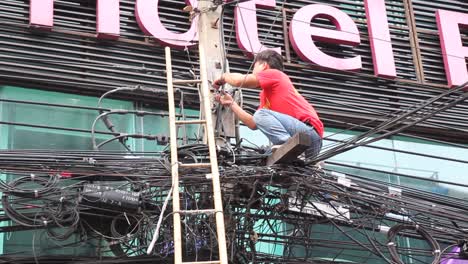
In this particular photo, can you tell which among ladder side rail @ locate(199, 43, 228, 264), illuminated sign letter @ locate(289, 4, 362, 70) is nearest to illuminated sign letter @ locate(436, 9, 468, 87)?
illuminated sign letter @ locate(289, 4, 362, 70)

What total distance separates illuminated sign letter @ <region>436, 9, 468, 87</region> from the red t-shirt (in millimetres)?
5073

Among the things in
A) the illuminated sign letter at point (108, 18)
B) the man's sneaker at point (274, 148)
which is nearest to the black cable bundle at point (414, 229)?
the man's sneaker at point (274, 148)

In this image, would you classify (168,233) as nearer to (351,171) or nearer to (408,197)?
(408,197)

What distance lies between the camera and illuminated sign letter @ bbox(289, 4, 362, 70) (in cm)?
1375

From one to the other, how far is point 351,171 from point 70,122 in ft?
12.7

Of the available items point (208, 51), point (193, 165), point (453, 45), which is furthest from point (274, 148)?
point (453, 45)

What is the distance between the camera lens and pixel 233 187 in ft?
31.4

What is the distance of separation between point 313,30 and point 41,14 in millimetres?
3957

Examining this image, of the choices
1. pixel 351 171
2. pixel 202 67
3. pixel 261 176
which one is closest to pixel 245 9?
pixel 351 171

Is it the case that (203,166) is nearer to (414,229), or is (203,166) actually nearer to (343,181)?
(343,181)

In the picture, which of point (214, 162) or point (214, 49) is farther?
point (214, 49)

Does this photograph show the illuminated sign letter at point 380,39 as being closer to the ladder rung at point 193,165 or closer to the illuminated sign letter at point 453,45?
the illuminated sign letter at point 453,45

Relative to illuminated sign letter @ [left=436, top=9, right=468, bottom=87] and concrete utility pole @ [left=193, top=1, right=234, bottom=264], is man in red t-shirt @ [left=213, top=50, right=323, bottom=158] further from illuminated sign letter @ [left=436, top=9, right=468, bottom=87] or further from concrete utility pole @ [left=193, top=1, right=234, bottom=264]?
illuminated sign letter @ [left=436, top=9, right=468, bottom=87]

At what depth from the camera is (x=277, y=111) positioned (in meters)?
9.85
